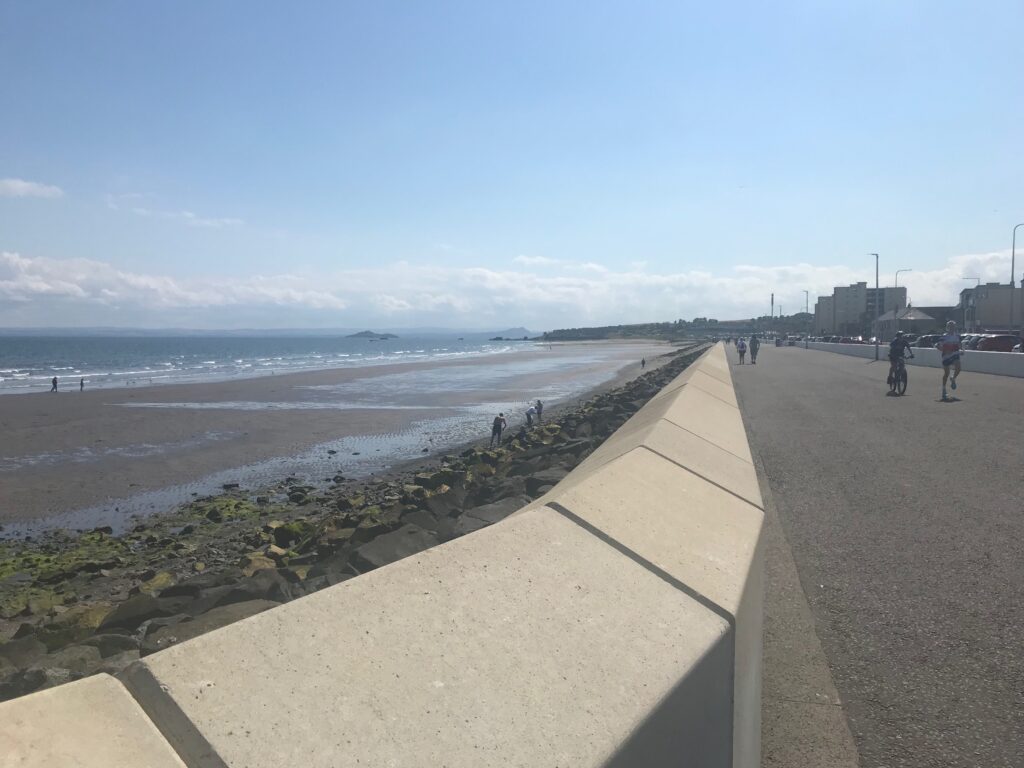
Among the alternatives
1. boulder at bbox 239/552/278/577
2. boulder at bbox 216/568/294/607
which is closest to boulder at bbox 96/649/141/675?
boulder at bbox 216/568/294/607

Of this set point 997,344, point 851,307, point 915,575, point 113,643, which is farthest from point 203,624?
point 851,307

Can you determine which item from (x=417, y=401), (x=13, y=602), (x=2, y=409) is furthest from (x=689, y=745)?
(x=2, y=409)

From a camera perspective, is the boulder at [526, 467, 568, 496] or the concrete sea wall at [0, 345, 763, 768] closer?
the concrete sea wall at [0, 345, 763, 768]

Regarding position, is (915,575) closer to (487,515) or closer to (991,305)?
(487,515)

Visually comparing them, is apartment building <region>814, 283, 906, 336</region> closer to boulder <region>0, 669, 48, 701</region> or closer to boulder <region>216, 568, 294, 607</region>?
boulder <region>216, 568, 294, 607</region>

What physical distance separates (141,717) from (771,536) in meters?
4.89

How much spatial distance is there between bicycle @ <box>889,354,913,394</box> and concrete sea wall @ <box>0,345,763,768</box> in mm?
15986

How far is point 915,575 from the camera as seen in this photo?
4523mm

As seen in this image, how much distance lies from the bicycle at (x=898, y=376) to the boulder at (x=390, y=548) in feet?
47.4

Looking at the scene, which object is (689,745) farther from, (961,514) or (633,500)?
(961,514)

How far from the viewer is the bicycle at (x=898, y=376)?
54.9 feet

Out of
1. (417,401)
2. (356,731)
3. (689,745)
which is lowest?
(417,401)

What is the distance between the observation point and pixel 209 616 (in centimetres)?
432

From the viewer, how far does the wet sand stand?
50.6 ft
